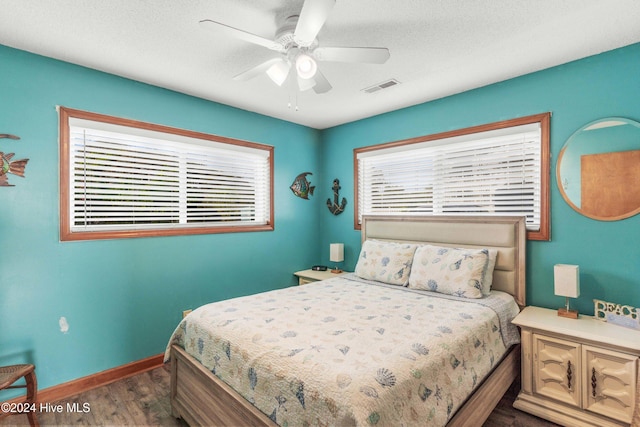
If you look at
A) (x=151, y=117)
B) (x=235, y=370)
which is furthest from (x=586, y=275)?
(x=151, y=117)

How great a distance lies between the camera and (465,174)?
312cm

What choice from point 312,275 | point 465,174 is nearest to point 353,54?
point 465,174

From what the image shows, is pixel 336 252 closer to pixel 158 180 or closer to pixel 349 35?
pixel 158 180

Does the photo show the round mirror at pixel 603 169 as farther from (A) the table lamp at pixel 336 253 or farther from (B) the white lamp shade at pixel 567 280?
(A) the table lamp at pixel 336 253

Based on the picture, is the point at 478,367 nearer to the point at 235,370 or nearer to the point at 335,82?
the point at 235,370

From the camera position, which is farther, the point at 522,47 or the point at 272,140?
the point at 272,140

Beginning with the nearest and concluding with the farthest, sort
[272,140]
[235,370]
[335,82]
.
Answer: [235,370]
[335,82]
[272,140]

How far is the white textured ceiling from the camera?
1802mm

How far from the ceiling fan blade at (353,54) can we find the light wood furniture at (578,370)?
2067mm

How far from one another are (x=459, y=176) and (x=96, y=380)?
3715 mm

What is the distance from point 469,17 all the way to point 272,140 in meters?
2.52

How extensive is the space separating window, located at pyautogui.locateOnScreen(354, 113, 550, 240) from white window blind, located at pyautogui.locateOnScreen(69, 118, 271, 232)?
4.55 feet

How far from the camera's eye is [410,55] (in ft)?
7.74

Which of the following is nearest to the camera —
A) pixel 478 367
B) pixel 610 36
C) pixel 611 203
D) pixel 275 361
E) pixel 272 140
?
pixel 275 361
